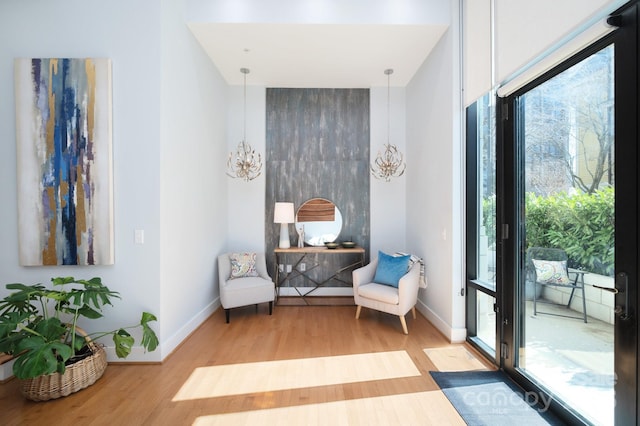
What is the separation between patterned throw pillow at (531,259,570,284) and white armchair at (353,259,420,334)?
148 centimetres

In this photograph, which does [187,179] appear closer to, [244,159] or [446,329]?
[244,159]

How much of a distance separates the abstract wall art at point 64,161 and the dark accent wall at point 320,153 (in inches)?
96.7

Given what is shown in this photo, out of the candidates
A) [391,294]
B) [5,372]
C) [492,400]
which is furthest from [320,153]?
[5,372]

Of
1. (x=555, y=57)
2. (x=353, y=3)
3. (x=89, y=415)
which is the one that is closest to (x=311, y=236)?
(x=353, y=3)

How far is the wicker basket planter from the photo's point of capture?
2311 millimetres

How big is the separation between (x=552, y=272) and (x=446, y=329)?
4.93 feet

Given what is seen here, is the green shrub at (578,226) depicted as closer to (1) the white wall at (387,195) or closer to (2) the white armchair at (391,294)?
(2) the white armchair at (391,294)

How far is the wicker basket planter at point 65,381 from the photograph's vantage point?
231cm

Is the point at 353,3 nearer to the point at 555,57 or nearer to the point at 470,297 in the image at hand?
the point at 555,57

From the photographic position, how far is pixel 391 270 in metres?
4.03

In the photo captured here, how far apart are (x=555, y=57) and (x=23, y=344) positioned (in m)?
3.79


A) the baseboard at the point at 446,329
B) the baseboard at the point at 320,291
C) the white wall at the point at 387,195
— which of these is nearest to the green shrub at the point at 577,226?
the baseboard at the point at 446,329

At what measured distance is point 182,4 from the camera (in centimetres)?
328

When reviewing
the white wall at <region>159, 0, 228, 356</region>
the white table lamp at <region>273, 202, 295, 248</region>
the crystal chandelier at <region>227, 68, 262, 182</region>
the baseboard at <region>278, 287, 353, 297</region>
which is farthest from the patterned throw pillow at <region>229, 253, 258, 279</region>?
the crystal chandelier at <region>227, 68, 262, 182</region>
